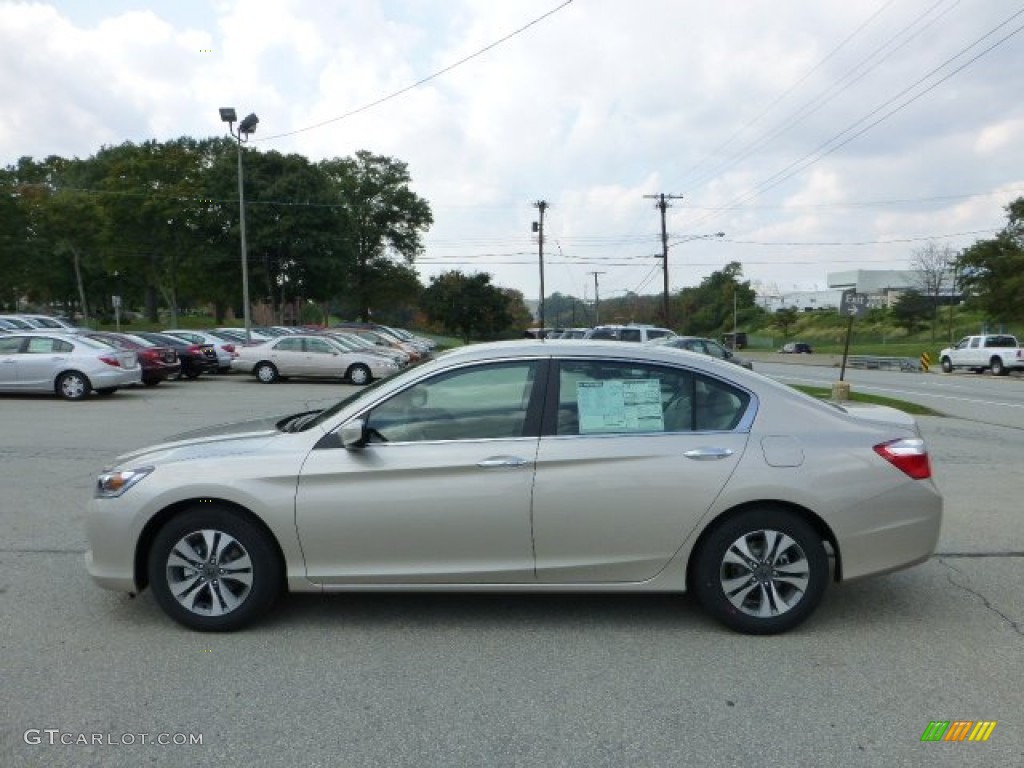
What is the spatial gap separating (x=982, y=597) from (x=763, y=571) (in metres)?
1.65

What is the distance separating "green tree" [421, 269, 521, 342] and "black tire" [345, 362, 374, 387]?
180 ft

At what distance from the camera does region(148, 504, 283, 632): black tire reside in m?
4.27

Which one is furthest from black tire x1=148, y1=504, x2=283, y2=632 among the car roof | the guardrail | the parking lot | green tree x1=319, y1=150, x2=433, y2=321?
green tree x1=319, y1=150, x2=433, y2=321

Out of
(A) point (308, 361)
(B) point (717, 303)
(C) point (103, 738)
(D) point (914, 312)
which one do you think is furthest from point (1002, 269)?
(B) point (717, 303)

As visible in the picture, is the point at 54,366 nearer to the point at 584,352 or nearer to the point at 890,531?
the point at 584,352

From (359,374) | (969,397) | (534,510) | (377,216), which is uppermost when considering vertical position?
(377,216)

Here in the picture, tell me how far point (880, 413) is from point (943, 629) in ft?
4.11

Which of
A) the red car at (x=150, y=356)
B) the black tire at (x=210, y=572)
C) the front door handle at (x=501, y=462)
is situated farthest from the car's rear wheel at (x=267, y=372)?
the front door handle at (x=501, y=462)

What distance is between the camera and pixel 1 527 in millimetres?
6398

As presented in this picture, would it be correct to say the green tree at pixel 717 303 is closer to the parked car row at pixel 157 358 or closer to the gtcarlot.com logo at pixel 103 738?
the parked car row at pixel 157 358

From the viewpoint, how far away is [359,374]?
901 inches

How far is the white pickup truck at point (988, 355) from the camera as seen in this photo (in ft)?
121

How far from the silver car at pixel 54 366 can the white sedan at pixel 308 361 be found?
21.5 feet

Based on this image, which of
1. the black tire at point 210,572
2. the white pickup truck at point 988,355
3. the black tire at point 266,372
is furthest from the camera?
the white pickup truck at point 988,355
